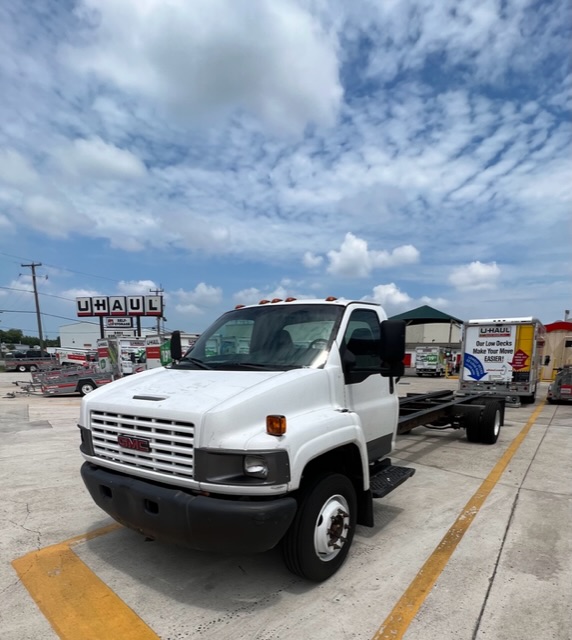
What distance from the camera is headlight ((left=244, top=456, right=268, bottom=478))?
2613 mm

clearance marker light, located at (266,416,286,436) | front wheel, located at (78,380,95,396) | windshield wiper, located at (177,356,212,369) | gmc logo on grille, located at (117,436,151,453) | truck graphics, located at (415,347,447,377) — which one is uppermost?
windshield wiper, located at (177,356,212,369)

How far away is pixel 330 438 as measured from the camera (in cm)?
304

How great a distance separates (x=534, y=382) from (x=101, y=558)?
1455 centimetres

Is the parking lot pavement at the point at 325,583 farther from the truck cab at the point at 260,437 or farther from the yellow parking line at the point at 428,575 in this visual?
the truck cab at the point at 260,437

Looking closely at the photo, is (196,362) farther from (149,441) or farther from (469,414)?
(469,414)

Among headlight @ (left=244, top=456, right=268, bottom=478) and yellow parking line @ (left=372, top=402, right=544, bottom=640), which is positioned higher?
headlight @ (left=244, top=456, right=268, bottom=478)

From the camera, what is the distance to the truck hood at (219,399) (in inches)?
105

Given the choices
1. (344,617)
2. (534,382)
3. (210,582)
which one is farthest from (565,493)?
(534,382)

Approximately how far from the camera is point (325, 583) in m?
3.18

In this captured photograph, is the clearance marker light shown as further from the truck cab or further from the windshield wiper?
the windshield wiper

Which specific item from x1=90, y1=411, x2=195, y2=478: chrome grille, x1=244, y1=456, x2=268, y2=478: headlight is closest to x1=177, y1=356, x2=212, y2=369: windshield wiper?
x1=90, y1=411, x2=195, y2=478: chrome grille

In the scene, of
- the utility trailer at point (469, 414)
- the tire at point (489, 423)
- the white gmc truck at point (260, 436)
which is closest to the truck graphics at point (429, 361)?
the utility trailer at point (469, 414)

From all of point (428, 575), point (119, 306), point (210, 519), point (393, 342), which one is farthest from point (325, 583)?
point (119, 306)

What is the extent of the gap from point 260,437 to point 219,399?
378mm
